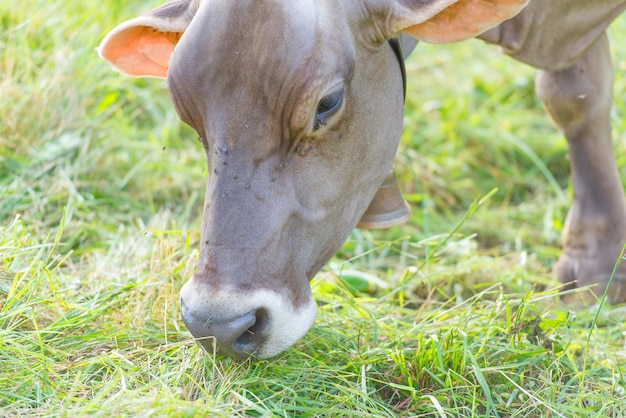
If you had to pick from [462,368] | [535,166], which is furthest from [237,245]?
[535,166]

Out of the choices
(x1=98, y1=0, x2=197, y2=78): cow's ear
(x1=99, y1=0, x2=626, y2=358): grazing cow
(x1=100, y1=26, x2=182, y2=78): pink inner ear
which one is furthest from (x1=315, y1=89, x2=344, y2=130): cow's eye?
A: (x1=100, y1=26, x2=182, y2=78): pink inner ear

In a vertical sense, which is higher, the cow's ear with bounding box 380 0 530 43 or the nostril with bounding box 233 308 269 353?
the cow's ear with bounding box 380 0 530 43

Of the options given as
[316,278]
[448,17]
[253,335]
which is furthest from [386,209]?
[253,335]

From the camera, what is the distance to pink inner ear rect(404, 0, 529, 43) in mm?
2938

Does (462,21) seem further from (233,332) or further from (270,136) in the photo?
(233,332)

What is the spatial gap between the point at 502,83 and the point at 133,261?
290 centimetres

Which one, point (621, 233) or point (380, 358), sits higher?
point (380, 358)

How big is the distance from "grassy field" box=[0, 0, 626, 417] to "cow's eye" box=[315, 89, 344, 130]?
69 cm

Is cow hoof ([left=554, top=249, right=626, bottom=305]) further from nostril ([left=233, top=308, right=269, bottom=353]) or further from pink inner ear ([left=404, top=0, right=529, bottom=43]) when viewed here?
nostril ([left=233, top=308, right=269, bottom=353])

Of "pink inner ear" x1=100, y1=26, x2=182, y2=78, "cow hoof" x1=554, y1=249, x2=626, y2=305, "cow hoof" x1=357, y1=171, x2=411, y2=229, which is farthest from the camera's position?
"cow hoof" x1=554, y1=249, x2=626, y2=305

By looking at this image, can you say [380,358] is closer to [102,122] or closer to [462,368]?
[462,368]

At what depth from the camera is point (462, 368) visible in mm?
2982

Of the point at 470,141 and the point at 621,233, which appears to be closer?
the point at 621,233

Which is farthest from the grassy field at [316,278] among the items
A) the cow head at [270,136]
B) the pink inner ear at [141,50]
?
the pink inner ear at [141,50]
